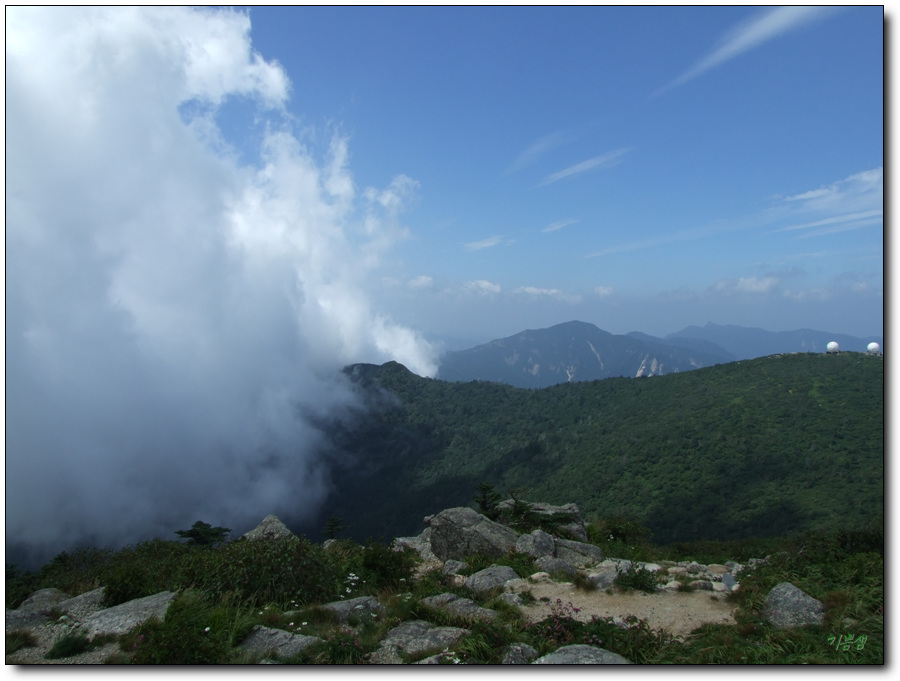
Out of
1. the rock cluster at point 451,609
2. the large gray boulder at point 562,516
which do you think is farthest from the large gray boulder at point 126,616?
the large gray boulder at point 562,516

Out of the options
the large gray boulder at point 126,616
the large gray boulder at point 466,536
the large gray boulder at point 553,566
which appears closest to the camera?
the large gray boulder at point 126,616

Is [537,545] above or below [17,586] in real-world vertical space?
above

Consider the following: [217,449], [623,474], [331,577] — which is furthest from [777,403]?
[217,449]

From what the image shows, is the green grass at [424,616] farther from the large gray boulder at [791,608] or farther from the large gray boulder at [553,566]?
the large gray boulder at [553,566]

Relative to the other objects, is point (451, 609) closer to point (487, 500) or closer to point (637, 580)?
point (637, 580)

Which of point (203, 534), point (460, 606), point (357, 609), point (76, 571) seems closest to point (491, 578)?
point (460, 606)

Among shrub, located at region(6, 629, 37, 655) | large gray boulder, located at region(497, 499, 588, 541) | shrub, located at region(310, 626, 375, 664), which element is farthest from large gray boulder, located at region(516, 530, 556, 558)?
shrub, located at region(6, 629, 37, 655)
